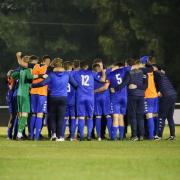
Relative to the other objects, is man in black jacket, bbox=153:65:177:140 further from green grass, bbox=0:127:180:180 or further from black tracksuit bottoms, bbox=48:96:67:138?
black tracksuit bottoms, bbox=48:96:67:138

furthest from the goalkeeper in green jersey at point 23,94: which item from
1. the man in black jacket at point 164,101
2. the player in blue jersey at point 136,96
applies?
the man in black jacket at point 164,101

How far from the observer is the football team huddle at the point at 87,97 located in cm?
2284

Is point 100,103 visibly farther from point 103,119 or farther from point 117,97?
point 103,119

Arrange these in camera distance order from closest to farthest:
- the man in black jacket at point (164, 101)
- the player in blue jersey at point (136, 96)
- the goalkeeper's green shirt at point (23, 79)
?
the goalkeeper's green shirt at point (23, 79) → the player in blue jersey at point (136, 96) → the man in black jacket at point (164, 101)

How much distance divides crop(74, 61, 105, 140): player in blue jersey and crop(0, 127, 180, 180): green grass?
3.85 ft

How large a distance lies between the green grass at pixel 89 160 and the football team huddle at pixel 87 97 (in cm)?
107

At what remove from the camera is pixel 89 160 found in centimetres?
1694

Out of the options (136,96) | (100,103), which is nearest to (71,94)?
(100,103)

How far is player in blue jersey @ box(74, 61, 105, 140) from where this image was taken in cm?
2314

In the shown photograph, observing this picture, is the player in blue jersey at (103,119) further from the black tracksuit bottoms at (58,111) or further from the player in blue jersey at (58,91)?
the black tracksuit bottoms at (58,111)

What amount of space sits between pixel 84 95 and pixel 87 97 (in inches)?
3.5

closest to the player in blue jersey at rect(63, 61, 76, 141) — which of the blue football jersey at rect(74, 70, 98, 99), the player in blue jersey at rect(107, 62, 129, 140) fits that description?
the blue football jersey at rect(74, 70, 98, 99)

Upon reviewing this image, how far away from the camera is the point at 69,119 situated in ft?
78.2

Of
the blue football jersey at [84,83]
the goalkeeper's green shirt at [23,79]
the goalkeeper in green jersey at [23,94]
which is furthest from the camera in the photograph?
the blue football jersey at [84,83]
